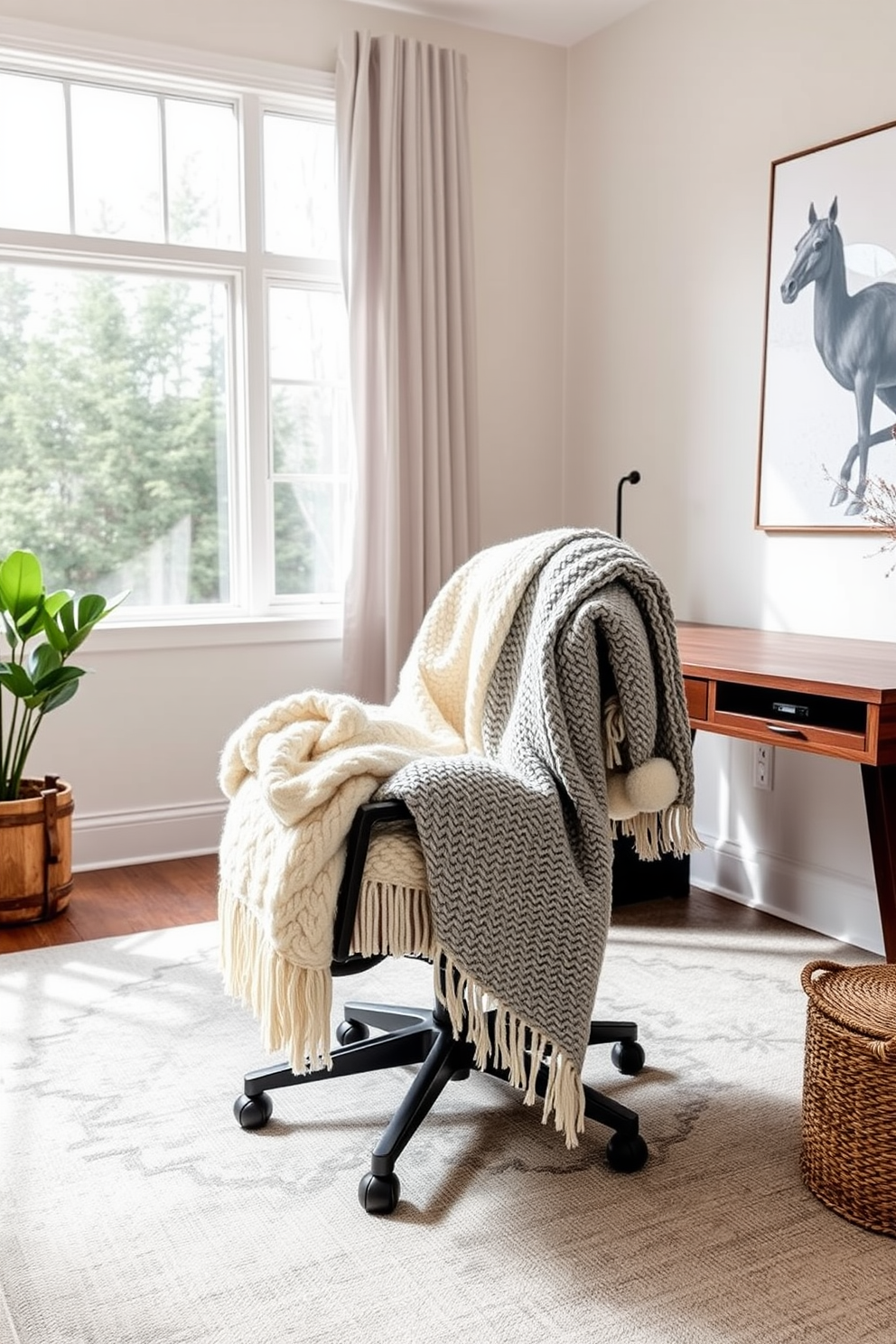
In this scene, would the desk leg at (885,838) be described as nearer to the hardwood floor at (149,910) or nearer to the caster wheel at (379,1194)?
the hardwood floor at (149,910)

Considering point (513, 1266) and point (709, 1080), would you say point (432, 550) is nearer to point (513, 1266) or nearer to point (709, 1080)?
point (709, 1080)

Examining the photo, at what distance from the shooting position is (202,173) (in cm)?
352

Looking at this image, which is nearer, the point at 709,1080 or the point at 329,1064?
the point at 329,1064

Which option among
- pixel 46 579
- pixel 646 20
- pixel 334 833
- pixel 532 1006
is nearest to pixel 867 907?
pixel 532 1006

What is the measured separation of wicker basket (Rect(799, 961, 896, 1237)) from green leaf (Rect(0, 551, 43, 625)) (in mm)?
2016

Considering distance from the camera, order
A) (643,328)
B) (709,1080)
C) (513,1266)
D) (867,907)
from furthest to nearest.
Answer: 1. (643,328)
2. (867,907)
3. (709,1080)
4. (513,1266)

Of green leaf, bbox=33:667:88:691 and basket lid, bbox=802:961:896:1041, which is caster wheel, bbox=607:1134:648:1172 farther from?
green leaf, bbox=33:667:88:691

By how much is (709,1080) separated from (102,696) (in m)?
2.07

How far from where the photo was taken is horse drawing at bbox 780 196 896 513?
109 inches

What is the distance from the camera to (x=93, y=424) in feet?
11.4

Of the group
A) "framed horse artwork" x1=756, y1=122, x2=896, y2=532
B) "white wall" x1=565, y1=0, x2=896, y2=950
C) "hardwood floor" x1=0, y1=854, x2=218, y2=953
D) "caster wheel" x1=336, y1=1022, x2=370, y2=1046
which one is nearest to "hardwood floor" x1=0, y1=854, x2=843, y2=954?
"hardwood floor" x1=0, y1=854, x2=218, y2=953

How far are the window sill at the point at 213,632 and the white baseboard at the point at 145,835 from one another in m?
0.49

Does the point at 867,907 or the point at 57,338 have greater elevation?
the point at 57,338

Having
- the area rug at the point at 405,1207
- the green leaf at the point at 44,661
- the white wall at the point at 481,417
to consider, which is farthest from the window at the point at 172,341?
the area rug at the point at 405,1207
